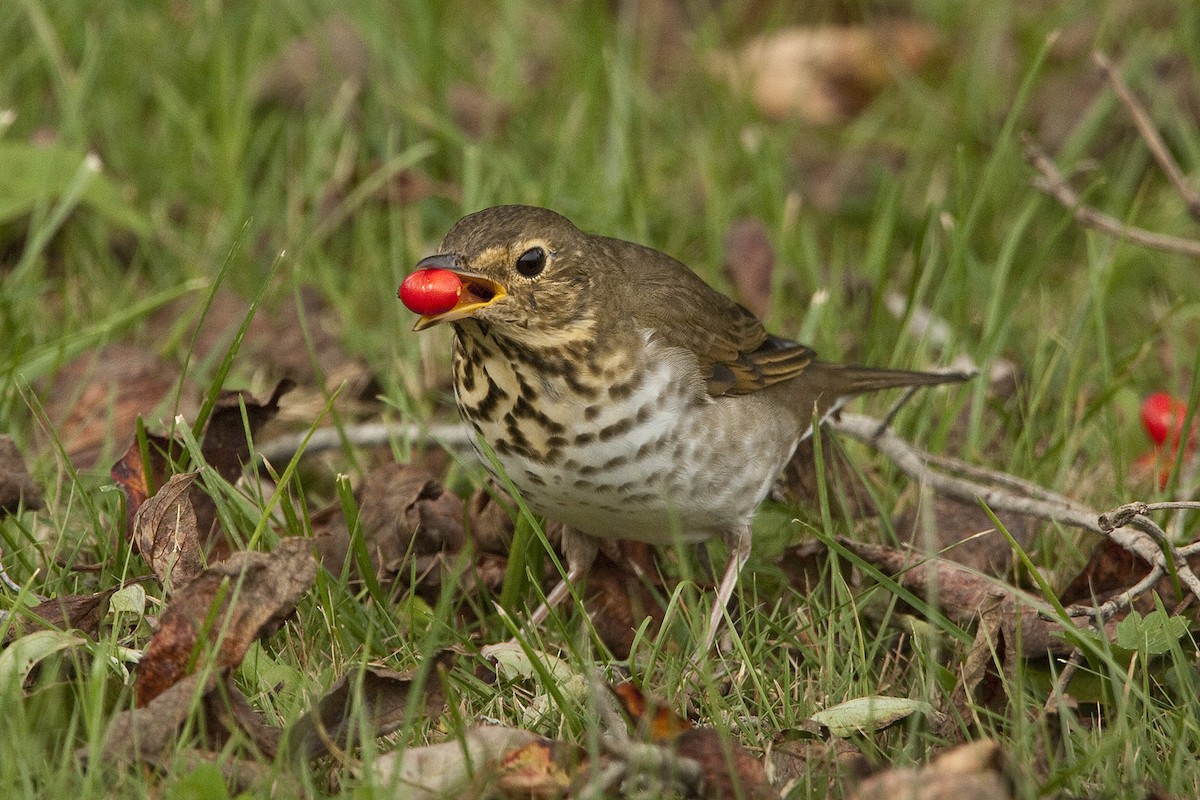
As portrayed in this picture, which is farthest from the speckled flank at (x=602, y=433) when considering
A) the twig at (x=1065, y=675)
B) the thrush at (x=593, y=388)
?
the twig at (x=1065, y=675)

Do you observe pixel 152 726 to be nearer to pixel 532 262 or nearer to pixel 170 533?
pixel 170 533

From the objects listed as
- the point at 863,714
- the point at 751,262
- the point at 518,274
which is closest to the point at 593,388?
the point at 518,274

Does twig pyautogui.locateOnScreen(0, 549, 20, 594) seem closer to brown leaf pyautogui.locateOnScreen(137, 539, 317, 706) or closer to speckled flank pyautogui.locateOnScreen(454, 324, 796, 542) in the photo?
brown leaf pyautogui.locateOnScreen(137, 539, 317, 706)

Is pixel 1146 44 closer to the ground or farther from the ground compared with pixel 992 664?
farther from the ground

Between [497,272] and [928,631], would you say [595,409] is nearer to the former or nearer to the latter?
[497,272]

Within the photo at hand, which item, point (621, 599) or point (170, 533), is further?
point (621, 599)

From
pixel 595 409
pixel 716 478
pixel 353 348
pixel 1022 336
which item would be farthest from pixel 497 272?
pixel 1022 336
